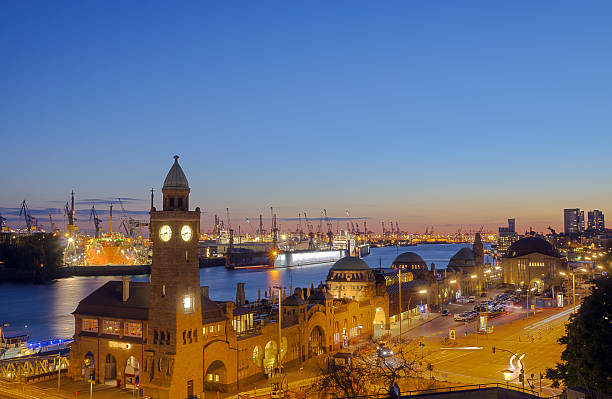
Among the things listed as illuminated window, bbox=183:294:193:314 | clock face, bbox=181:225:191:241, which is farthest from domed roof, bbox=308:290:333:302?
clock face, bbox=181:225:191:241

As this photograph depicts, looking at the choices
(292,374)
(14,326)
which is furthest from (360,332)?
(14,326)

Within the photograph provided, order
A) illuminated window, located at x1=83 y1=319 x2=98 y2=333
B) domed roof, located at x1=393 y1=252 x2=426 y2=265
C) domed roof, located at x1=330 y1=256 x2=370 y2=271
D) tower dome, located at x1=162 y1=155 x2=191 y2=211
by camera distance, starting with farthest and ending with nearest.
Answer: domed roof, located at x1=393 y1=252 x2=426 y2=265 → domed roof, located at x1=330 y1=256 x2=370 y2=271 → illuminated window, located at x1=83 y1=319 x2=98 y2=333 → tower dome, located at x1=162 y1=155 x2=191 y2=211

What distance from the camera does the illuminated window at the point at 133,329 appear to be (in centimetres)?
5948

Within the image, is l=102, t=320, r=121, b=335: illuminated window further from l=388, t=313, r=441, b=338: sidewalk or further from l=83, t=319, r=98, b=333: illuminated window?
l=388, t=313, r=441, b=338: sidewalk

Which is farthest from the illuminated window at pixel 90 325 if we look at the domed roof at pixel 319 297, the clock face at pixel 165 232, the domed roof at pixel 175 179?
the domed roof at pixel 319 297

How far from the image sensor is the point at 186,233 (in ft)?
190

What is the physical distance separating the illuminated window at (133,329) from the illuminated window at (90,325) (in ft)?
16.8

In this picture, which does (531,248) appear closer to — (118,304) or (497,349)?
(497,349)

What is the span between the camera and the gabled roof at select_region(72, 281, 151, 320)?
60.6m

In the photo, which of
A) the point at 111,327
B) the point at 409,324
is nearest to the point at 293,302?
the point at 111,327

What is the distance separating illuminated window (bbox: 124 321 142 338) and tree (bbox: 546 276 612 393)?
4070 cm

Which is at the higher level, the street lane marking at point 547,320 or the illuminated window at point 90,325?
the illuminated window at point 90,325

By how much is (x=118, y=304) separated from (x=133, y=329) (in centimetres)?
431

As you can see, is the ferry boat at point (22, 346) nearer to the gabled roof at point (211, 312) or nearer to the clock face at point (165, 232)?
the gabled roof at point (211, 312)
